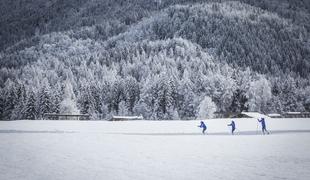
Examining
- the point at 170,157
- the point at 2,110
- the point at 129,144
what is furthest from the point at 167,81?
the point at 170,157

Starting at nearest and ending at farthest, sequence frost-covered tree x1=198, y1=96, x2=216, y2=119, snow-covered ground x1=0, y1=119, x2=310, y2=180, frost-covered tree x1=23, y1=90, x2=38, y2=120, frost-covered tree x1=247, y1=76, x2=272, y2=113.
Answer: snow-covered ground x1=0, y1=119, x2=310, y2=180 < frost-covered tree x1=23, y1=90, x2=38, y2=120 < frost-covered tree x1=198, y1=96, x2=216, y2=119 < frost-covered tree x1=247, y1=76, x2=272, y2=113

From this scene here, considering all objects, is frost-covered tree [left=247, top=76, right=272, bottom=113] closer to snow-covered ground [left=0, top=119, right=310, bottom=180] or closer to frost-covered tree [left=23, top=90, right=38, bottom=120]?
frost-covered tree [left=23, top=90, right=38, bottom=120]

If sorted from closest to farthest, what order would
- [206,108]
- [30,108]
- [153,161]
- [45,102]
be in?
[153,161] → [30,108] → [45,102] → [206,108]

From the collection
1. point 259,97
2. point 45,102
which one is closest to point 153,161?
point 45,102

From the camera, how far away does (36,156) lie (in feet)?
81.0

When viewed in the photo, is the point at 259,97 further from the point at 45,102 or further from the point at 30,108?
the point at 30,108

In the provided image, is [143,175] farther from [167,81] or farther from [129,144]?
[167,81]

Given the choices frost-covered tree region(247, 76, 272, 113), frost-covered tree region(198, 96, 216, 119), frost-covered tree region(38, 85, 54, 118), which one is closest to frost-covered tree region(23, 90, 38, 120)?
frost-covered tree region(38, 85, 54, 118)

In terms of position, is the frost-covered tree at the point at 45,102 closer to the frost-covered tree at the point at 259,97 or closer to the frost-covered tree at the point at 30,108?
the frost-covered tree at the point at 30,108

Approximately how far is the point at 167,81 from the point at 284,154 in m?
85.9

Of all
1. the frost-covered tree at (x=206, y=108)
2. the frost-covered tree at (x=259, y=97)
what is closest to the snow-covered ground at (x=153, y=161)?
the frost-covered tree at (x=206, y=108)

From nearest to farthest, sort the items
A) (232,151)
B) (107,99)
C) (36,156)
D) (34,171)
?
(34,171)
(36,156)
(232,151)
(107,99)

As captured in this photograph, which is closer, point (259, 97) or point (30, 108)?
point (30, 108)

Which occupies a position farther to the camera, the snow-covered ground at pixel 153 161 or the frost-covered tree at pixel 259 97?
the frost-covered tree at pixel 259 97
